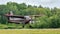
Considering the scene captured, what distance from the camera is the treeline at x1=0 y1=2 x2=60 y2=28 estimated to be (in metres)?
3.52

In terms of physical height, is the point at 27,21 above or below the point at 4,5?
below

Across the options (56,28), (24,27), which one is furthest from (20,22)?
(56,28)

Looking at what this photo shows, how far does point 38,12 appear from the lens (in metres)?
3.55

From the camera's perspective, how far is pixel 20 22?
3523 millimetres

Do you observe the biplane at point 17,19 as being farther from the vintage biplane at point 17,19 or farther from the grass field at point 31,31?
the grass field at point 31,31

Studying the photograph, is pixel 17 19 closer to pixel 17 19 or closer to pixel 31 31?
pixel 17 19

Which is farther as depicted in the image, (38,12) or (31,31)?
(38,12)

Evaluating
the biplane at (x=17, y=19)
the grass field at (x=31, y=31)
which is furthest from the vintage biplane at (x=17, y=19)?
the grass field at (x=31, y=31)

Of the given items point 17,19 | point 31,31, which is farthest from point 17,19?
point 31,31

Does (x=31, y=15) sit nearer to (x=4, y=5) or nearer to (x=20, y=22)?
(x=20, y=22)

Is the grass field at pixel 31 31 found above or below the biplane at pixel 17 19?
below

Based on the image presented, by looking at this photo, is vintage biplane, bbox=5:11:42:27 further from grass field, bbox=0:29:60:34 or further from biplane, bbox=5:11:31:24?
grass field, bbox=0:29:60:34

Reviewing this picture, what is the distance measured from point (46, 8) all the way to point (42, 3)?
0.10 m

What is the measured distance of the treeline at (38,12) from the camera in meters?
3.52
